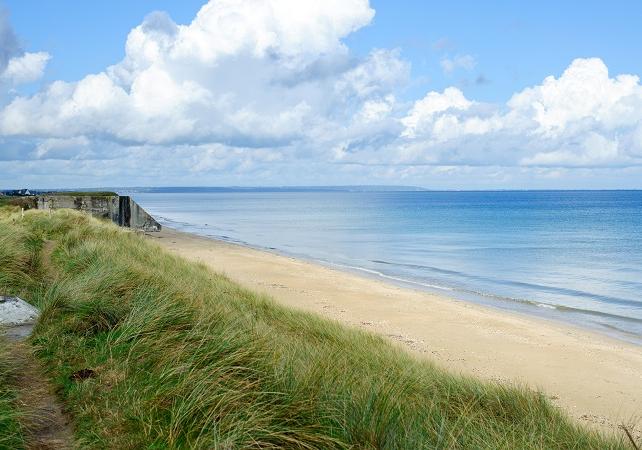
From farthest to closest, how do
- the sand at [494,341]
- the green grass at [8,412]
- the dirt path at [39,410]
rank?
the sand at [494,341] < the dirt path at [39,410] < the green grass at [8,412]

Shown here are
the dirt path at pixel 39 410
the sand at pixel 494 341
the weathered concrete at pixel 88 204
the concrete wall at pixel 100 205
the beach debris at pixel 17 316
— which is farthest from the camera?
the concrete wall at pixel 100 205

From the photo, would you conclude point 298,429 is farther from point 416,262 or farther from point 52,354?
point 416,262

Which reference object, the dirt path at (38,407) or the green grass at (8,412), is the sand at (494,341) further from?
the green grass at (8,412)

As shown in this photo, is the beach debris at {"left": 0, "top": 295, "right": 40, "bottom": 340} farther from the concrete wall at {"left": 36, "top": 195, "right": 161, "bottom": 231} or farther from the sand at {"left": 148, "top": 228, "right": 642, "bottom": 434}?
the concrete wall at {"left": 36, "top": 195, "right": 161, "bottom": 231}

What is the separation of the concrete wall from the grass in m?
25.3

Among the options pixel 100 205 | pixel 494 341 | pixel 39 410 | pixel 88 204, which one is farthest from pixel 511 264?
pixel 39 410

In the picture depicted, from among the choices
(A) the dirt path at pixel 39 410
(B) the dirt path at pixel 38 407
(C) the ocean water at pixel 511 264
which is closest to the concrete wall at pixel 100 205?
(C) the ocean water at pixel 511 264

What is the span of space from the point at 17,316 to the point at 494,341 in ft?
30.8

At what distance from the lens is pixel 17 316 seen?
6664mm

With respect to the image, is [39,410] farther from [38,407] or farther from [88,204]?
[88,204]

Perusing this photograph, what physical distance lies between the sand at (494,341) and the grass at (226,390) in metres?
1.73

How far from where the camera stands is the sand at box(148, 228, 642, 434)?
31.6 feet

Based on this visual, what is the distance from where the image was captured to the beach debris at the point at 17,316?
6.27 meters

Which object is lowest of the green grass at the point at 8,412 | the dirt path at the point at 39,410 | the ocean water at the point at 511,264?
the ocean water at the point at 511,264
